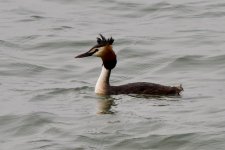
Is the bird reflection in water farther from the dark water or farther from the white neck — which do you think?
the white neck

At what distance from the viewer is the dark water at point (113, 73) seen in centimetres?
1417

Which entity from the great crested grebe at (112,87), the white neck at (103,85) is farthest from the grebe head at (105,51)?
the white neck at (103,85)

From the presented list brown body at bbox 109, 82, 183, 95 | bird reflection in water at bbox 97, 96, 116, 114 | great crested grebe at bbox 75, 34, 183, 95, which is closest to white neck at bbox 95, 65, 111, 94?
great crested grebe at bbox 75, 34, 183, 95

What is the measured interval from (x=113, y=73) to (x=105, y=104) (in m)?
2.73

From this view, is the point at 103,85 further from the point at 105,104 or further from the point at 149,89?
the point at 149,89

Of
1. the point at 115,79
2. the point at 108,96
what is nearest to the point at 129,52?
the point at 115,79

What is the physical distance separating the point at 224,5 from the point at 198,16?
1.36 metres

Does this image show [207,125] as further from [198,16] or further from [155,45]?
[198,16]

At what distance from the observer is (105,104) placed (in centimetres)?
1634

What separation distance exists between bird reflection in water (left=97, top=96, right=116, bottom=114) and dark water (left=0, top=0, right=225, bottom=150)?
18mm

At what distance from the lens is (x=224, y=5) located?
24.9 metres

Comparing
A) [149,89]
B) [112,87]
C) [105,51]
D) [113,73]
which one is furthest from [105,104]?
[113,73]

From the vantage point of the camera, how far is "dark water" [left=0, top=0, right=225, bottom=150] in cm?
1417

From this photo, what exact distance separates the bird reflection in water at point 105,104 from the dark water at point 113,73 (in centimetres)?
2
